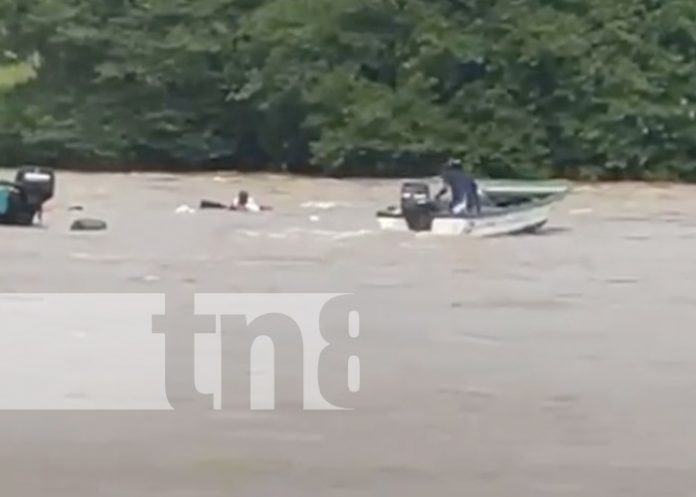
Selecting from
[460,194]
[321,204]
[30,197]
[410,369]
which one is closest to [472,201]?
[460,194]

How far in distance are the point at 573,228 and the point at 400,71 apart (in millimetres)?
5442

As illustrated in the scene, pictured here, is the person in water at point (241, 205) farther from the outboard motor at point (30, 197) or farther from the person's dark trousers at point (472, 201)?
the person's dark trousers at point (472, 201)

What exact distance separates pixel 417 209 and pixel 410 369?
451 centimetres

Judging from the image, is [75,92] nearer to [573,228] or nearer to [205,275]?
[573,228]

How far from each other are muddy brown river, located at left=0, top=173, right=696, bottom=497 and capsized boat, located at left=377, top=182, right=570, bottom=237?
0.13 metres

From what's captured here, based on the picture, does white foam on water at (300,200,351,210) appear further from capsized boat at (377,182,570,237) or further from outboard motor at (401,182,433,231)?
outboard motor at (401,182,433,231)

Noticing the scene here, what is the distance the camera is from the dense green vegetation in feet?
53.5

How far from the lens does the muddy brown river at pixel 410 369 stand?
4.90 m

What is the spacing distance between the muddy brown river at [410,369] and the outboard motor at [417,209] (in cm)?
17

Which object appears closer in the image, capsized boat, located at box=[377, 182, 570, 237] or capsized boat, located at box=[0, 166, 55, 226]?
capsized boat, located at box=[377, 182, 570, 237]

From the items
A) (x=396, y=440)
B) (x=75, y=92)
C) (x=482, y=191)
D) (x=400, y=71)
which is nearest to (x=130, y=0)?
(x=75, y=92)

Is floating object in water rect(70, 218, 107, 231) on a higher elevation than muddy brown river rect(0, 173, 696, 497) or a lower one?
higher

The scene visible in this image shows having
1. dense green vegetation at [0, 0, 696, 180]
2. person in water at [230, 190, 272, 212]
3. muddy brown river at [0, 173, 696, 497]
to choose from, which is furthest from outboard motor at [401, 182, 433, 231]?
dense green vegetation at [0, 0, 696, 180]

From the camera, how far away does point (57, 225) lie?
11.1 m
